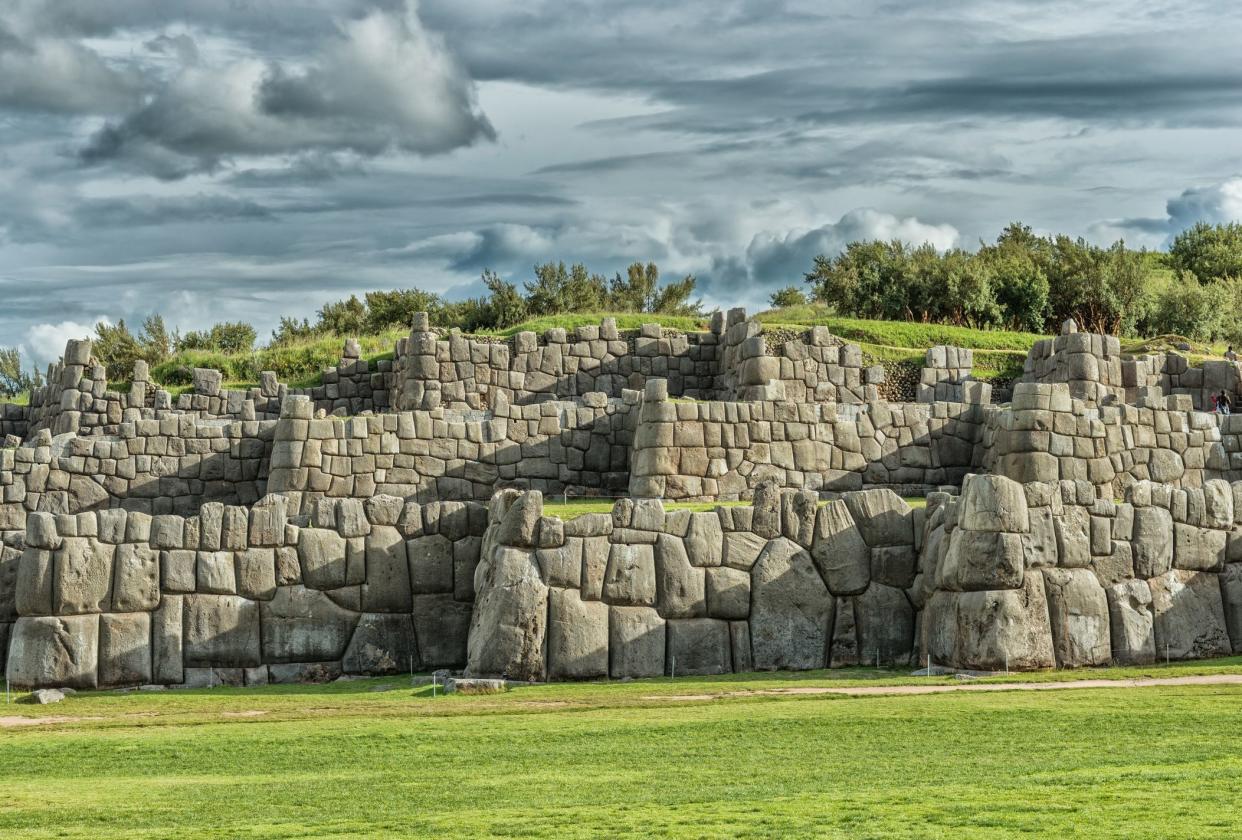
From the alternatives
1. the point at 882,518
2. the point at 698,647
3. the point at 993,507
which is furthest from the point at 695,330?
the point at 993,507

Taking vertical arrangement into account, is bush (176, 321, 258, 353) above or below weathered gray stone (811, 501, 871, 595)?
above

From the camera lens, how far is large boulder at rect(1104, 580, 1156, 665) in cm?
2170

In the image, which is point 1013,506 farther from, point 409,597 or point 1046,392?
point 1046,392

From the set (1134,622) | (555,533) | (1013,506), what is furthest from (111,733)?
(1134,622)

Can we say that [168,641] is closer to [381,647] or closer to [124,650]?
[124,650]

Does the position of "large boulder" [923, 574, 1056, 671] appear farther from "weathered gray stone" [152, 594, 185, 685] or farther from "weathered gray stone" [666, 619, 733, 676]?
"weathered gray stone" [152, 594, 185, 685]

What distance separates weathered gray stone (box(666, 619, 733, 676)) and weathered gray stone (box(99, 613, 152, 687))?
6.46m

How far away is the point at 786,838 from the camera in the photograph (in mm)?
11203

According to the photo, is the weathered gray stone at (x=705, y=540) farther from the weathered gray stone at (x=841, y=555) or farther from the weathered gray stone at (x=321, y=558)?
the weathered gray stone at (x=321, y=558)

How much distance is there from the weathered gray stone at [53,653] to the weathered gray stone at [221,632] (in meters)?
1.16

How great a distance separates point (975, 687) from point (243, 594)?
9331mm

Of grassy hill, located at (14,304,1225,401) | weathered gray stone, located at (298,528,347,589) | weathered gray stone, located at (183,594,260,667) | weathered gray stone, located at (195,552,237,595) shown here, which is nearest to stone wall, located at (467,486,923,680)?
weathered gray stone, located at (298,528,347,589)

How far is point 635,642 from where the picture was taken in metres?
22.0

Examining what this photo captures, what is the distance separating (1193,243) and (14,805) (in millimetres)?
64879
